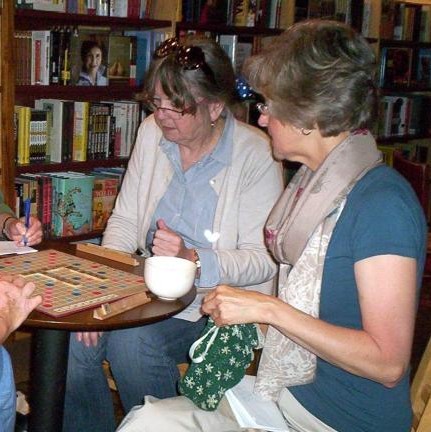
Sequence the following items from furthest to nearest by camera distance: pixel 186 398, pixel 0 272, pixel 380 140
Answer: pixel 380 140 → pixel 0 272 → pixel 186 398

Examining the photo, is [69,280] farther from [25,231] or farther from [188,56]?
[188,56]

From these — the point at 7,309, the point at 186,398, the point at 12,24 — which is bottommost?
the point at 186,398

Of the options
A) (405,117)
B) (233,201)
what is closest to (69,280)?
(233,201)

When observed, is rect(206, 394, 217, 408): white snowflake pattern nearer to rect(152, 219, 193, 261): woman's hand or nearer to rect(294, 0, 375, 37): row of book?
rect(152, 219, 193, 261): woman's hand

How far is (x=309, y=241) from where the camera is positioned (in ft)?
4.53

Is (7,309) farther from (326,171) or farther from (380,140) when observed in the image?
(380,140)

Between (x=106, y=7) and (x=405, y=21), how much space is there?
8.59 ft

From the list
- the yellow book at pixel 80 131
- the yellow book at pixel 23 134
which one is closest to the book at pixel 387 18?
the yellow book at pixel 80 131

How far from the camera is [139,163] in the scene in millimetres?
2088

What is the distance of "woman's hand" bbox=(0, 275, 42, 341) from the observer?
1.19 m

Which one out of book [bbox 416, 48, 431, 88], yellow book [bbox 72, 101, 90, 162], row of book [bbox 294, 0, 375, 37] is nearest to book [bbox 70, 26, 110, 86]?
yellow book [bbox 72, 101, 90, 162]

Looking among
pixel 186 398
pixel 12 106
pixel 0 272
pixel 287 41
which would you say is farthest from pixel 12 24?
pixel 186 398

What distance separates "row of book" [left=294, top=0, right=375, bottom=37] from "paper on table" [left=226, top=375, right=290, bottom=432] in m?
2.87

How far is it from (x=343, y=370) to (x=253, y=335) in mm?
227
